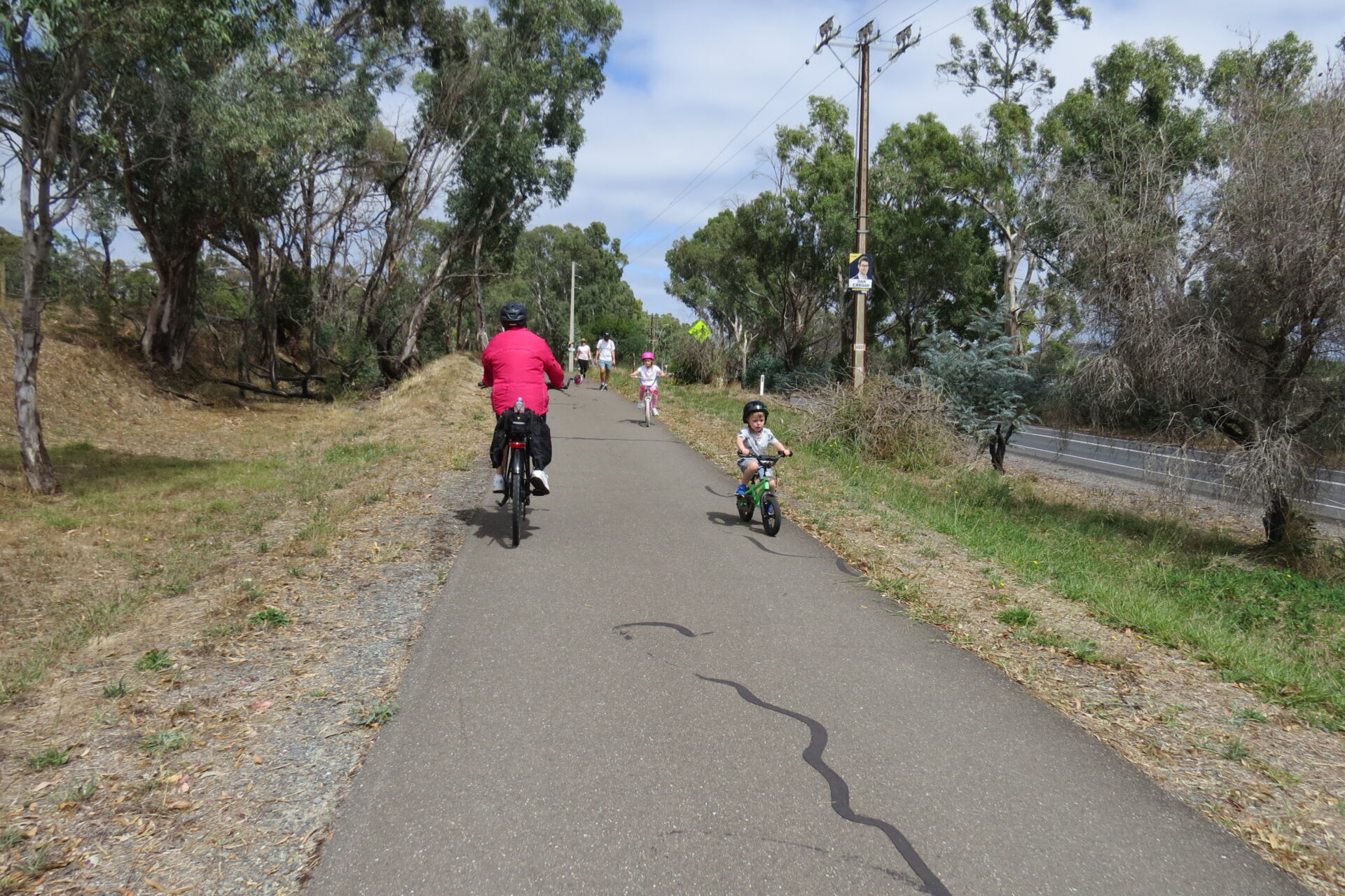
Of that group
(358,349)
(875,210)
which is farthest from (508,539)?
(875,210)

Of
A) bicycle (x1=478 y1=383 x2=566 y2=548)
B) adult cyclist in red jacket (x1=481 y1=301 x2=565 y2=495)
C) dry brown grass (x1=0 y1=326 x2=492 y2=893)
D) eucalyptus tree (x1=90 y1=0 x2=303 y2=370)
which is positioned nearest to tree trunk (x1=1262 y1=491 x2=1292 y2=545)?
adult cyclist in red jacket (x1=481 y1=301 x2=565 y2=495)

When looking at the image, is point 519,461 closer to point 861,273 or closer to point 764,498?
point 764,498

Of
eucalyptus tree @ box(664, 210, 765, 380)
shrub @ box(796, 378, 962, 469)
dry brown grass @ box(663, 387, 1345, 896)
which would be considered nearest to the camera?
dry brown grass @ box(663, 387, 1345, 896)

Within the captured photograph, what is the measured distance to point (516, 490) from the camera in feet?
25.8

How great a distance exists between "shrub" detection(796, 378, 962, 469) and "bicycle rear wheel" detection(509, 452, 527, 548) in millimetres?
9714

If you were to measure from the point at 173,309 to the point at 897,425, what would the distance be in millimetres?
19840

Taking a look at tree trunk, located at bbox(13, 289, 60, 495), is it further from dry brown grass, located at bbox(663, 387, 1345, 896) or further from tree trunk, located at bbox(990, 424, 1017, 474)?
tree trunk, located at bbox(990, 424, 1017, 474)

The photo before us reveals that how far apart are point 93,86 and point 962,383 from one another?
15.6 m

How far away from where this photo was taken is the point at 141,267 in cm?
3231

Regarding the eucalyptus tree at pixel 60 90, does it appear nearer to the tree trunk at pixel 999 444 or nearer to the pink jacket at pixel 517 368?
the pink jacket at pixel 517 368

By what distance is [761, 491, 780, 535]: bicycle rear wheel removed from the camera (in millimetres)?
8977

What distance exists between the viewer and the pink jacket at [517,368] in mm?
8281

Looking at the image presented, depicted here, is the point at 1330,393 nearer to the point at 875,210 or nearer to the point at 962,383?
the point at 962,383

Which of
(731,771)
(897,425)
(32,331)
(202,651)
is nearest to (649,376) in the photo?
(897,425)
